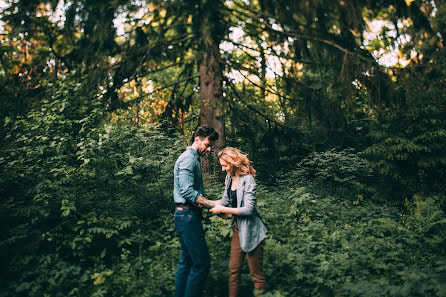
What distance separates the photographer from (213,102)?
25.0 feet

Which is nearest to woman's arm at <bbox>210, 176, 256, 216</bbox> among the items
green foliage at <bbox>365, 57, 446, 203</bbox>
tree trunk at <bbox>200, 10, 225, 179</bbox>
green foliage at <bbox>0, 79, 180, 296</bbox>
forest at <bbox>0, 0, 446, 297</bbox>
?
forest at <bbox>0, 0, 446, 297</bbox>

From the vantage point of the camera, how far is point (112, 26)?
7277 mm

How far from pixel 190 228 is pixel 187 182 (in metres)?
0.50

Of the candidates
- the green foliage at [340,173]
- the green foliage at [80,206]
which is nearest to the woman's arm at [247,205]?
the green foliage at [80,206]

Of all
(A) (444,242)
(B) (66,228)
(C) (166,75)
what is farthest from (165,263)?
(C) (166,75)

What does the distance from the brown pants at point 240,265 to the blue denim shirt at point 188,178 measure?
0.70 m

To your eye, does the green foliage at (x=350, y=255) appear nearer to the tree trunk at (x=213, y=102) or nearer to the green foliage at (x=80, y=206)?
the green foliage at (x=80, y=206)

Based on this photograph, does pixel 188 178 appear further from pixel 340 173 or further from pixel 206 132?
pixel 340 173

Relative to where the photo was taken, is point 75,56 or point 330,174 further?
point 330,174

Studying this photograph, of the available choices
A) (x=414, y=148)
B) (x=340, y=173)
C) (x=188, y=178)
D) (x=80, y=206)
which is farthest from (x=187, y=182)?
(x=340, y=173)

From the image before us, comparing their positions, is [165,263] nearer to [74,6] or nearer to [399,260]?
[399,260]

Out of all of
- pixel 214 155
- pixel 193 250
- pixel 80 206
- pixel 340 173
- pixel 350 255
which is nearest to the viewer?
pixel 193 250

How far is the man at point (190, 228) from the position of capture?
3.37 meters

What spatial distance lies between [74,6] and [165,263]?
18.5 feet
